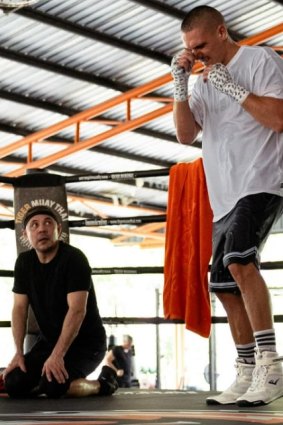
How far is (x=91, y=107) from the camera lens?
42.2 ft

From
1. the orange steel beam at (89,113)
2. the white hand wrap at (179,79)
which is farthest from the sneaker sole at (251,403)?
the orange steel beam at (89,113)

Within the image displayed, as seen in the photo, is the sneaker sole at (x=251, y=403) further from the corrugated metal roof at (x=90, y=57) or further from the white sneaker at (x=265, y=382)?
the corrugated metal roof at (x=90, y=57)

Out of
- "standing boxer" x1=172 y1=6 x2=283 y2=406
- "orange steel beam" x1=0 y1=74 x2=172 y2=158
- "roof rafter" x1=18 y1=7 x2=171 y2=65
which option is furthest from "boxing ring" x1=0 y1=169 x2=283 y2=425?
"orange steel beam" x1=0 y1=74 x2=172 y2=158

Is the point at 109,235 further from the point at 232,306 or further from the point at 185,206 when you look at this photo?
the point at 232,306

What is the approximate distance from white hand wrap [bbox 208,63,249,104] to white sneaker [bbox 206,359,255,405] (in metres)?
0.85

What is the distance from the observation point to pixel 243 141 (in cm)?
291

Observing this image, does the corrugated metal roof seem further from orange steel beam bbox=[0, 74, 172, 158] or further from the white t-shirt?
the white t-shirt

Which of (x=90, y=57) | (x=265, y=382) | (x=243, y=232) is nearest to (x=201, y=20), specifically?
(x=243, y=232)

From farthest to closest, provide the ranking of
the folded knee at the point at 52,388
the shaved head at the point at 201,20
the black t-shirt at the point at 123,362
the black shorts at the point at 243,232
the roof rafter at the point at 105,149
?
the roof rafter at the point at 105,149
the black t-shirt at the point at 123,362
the folded knee at the point at 52,388
the shaved head at the point at 201,20
the black shorts at the point at 243,232

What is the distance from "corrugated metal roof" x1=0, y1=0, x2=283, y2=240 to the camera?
408 inches

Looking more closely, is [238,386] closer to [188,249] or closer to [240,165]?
[240,165]

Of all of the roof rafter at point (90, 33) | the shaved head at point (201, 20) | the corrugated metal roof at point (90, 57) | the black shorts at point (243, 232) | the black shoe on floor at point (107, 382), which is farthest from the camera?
the corrugated metal roof at point (90, 57)

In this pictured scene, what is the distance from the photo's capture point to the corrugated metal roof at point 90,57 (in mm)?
10367

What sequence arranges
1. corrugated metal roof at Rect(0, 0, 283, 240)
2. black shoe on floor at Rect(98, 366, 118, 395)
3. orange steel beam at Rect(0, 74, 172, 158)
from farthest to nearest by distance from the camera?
orange steel beam at Rect(0, 74, 172, 158), corrugated metal roof at Rect(0, 0, 283, 240), black shoe on floor at Rect(98, 366, 118, 395)
